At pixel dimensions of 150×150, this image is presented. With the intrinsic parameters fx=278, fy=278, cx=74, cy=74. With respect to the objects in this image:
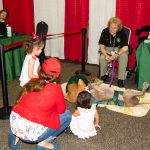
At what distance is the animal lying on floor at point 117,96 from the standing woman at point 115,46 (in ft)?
2.10

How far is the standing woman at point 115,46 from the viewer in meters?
4.08

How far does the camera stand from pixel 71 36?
536cm

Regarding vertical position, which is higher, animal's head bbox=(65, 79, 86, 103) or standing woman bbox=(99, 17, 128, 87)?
standing woman bbox=(99, 17, 128, 87)

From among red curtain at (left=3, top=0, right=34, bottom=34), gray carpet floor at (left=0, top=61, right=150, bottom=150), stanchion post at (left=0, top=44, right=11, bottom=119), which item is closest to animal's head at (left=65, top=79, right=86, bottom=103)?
gray carpet floor at (left=0, top=61, right=150, bottom=150)

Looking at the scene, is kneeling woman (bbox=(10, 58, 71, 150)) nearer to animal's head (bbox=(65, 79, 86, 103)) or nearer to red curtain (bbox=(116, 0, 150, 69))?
animal's head (bbox=(65, 79, 86, 103))

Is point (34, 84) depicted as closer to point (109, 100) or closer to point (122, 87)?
point (109, 100)

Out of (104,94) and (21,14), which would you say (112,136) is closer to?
A: (104,94)

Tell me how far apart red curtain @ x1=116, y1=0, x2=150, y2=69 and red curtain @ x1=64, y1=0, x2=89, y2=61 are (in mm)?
661

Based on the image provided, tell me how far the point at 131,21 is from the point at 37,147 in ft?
9.74

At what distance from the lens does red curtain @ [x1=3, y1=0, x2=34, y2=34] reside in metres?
5.64

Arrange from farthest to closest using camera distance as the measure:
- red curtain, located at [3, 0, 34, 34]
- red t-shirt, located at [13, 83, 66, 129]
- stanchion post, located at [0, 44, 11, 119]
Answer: red curtain, located at [3, 0, 34, 34], stanchion post, located at [0, 44, 11, 119], red t-shirt, located at [13, 83, 66, 129]

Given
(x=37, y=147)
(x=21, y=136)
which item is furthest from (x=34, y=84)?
(x=37, y=147)

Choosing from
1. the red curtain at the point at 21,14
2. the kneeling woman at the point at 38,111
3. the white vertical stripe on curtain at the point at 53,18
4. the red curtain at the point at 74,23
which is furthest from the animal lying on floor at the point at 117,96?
the red curtain at the point at 21,14

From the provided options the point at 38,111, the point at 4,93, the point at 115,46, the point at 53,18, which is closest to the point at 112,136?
the point at 38,111
